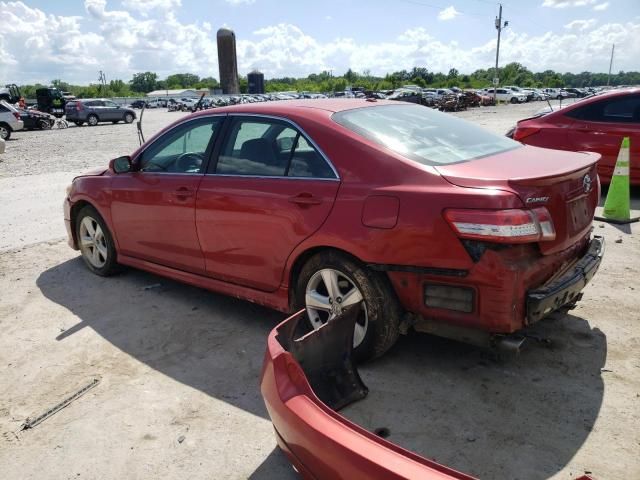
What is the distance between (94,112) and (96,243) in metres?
30.7

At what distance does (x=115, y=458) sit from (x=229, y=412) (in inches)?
24.7

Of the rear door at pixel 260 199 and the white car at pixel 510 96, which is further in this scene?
the white car at pixel 510 96

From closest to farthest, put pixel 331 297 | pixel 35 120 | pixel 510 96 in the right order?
pixel 331 297 < pixel 35 120 < pixel 510 96

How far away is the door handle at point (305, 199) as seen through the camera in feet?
11.0

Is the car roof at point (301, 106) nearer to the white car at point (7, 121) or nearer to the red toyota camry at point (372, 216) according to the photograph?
the red toyota camry at point (372, 216)

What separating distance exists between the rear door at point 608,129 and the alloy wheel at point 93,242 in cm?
657

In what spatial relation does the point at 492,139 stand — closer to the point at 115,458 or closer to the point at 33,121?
the point at 115,458

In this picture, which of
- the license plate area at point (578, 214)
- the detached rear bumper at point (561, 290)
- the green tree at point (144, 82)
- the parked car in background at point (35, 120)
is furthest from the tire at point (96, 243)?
the green tree at point (144, 82)

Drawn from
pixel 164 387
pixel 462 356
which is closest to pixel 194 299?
pixel 164 387

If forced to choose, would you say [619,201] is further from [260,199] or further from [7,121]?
[7,121]

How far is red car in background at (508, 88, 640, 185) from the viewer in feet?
25.3

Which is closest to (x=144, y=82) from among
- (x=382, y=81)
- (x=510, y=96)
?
(x=382, y=81)

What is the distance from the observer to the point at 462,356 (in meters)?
3.55

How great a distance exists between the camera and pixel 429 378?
130 inches
